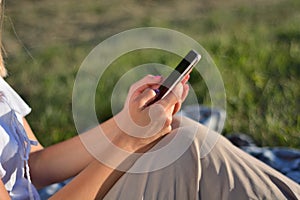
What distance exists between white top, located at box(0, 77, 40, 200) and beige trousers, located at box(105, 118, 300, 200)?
0.63 feet

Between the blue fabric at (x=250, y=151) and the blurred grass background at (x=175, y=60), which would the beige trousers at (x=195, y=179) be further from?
the blurred grass background at (x=175, y=60)

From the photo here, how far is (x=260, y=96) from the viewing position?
3.20 m

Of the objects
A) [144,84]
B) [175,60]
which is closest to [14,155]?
[144,84]

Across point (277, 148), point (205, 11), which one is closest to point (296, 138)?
point (277, 148)

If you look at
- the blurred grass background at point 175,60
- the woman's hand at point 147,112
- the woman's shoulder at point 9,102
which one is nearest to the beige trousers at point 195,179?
the woman's hand at point 147,112

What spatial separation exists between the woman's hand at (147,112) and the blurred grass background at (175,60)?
2.85 ft

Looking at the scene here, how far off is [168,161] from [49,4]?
3.21 m

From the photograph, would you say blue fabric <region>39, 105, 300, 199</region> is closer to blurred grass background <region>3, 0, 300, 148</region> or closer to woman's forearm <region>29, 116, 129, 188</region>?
blurred grass background <region>3, 0, 300, 148</region>

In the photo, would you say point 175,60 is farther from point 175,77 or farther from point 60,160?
point 175,77

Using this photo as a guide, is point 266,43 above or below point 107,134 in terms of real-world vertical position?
below

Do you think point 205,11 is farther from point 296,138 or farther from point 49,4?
point 296,138

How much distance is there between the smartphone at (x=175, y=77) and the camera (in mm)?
1548

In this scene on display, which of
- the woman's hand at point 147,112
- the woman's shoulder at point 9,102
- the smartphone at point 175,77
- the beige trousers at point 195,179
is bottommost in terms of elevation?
the beige trousers at point 195,179

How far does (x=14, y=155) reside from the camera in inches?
67.8
